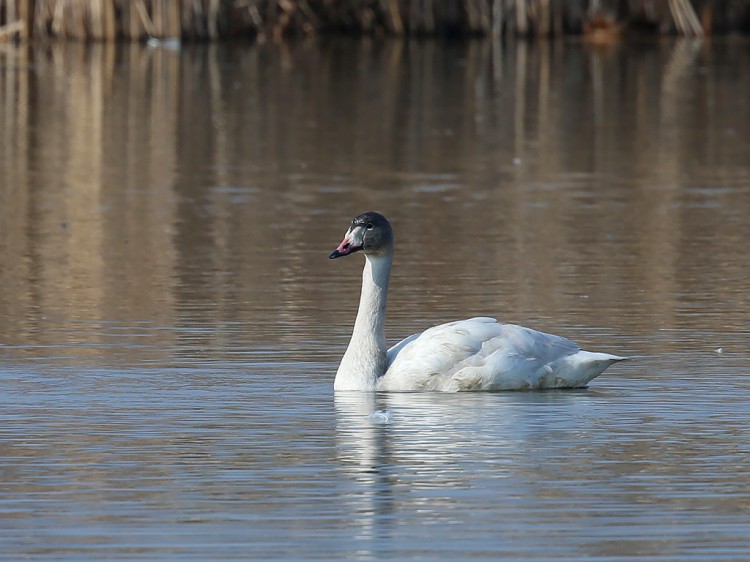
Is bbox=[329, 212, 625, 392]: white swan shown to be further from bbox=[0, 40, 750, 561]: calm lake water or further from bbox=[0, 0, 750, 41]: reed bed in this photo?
bbox=[0, 0, 750, 41]: reed bed

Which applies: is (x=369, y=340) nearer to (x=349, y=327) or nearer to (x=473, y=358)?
(x=473, y=358)

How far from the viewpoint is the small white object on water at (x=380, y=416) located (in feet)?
26.8

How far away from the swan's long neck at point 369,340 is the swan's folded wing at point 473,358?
93mm

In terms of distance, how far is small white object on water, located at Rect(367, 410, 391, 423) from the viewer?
321 inches

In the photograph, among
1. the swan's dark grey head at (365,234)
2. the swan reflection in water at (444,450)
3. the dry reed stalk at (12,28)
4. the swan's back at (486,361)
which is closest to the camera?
the swan reflection in water at (444,450)

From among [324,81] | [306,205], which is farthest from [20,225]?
[324,81]

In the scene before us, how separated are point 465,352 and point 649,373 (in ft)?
3.18

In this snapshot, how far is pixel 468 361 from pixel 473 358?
0.10 feet

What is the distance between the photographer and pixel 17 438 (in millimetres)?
7758

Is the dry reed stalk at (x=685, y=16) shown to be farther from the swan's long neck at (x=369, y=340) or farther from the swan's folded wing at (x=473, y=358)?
the swan's folded wing at (x=473, y=358)

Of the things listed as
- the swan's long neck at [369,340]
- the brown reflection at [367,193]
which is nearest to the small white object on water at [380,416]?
the swan's long neck at [369,340]

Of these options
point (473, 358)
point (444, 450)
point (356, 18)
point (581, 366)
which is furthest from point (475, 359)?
point (356, 18)

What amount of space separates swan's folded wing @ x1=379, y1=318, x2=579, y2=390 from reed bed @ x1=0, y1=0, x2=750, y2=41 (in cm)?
2744

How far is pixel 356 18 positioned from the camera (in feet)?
137
